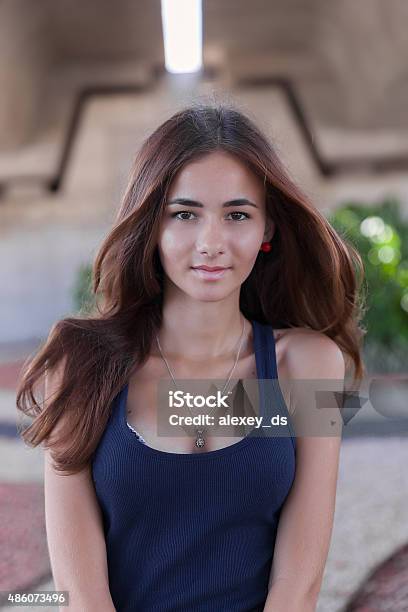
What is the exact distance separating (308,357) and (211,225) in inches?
11.0

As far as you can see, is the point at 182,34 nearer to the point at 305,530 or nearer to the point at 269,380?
the point at 269,380

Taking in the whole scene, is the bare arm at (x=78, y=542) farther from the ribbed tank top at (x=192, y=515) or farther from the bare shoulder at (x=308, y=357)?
the bare shoulder at (x=308, y=357)

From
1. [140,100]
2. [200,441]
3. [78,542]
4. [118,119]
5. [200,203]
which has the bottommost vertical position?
[78,542]

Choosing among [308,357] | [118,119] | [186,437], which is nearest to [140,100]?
[118,119]

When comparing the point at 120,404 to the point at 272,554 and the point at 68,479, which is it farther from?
the point at 272,554

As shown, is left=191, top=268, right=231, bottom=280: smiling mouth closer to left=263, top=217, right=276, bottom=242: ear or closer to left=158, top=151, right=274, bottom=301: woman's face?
left=158, top=151, right=274, bottom=301: woman's face

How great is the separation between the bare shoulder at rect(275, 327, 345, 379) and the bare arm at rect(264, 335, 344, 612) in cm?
10

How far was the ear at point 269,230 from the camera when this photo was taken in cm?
126

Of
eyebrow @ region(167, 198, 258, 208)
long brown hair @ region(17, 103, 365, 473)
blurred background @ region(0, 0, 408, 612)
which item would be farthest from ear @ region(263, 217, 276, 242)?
blurred background @ region(0, 0, 408, 612)

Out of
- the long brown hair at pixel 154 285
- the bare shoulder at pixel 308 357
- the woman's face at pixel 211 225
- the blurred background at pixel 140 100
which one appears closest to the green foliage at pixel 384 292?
the blurred background at pixel 140 100

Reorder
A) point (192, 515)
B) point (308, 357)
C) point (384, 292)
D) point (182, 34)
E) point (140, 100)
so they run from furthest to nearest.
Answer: point (140, 100)
point (182, 34)
point (384, 292)
point (308, 357)
point (192, 515)

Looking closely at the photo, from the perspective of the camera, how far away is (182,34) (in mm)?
5504

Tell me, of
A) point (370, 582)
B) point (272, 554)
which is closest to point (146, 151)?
point (272, 554)

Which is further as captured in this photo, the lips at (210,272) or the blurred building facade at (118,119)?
the blurred building facade at (118,119)
